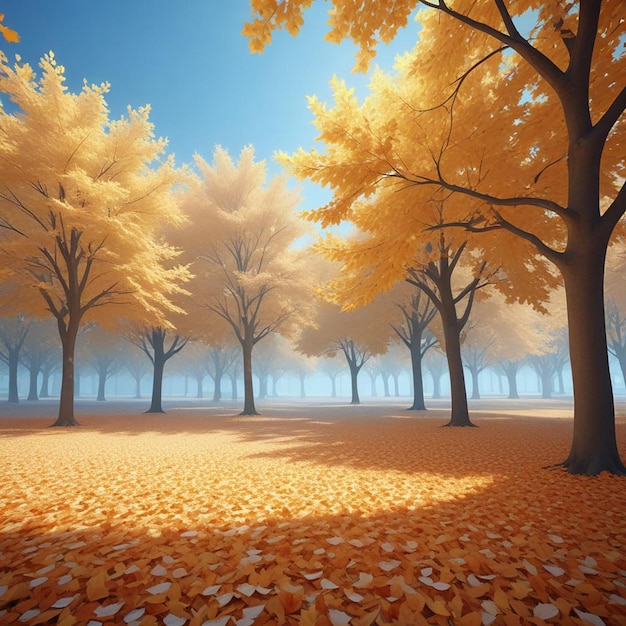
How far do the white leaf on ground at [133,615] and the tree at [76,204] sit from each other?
11655 millimetres

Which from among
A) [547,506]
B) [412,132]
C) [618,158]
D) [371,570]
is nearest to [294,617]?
[371,570]

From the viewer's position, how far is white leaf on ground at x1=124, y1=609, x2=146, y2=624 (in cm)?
178

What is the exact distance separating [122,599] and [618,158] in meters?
9.43

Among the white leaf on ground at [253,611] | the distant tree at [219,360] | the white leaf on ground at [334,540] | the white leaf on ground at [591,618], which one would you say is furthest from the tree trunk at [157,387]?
the white leaf on ground at [591,618]

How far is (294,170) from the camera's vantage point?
243 inches

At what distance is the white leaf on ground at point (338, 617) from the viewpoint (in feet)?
5.73

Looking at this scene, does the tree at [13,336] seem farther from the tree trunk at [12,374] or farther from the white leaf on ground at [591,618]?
the white leaf on ground at [591,618]

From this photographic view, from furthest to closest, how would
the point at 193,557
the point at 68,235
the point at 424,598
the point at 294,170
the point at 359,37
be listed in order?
the point at 68,235 < the point at 294,170 < the point at 359,37 < the point at 193,557 < the point at 424,598

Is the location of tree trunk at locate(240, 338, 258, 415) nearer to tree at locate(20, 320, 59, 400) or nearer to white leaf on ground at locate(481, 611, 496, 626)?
white leaf on ground at locate(481, 611, 496, 626)

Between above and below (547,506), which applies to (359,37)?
above

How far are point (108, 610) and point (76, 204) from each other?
14232 millimetres

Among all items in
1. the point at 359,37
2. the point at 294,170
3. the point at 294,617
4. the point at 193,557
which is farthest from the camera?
the point at 294,170

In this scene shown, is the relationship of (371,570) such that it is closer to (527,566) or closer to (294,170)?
(527,566)

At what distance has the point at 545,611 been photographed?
6.02 feet
